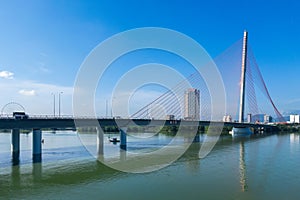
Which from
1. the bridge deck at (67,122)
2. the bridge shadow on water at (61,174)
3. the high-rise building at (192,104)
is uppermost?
the high-rise building at (192,104)

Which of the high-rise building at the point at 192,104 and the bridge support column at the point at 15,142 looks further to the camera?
the high-rise building at the point at 192,104

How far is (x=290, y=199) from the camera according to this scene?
520 inches

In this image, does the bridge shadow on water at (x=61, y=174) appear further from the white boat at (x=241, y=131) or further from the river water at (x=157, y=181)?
the white boat at (x=241, y=131)

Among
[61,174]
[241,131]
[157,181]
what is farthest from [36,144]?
[241,131]

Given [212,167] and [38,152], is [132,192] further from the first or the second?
[38,152]

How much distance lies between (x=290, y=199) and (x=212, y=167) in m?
8.54

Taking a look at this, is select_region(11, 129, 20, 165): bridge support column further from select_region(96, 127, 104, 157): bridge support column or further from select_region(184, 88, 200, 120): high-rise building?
select_region(184, 88, 200, 120): high-rise building

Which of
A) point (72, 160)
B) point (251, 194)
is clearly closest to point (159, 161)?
point (72, 160)

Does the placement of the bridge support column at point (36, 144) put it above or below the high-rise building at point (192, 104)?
below

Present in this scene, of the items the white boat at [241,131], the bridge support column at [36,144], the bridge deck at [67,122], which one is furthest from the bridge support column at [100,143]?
the white boat at [241,131]

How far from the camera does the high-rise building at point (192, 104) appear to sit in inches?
1866

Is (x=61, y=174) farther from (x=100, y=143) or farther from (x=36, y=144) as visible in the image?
(x=100, y=143)

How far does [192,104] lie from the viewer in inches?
1971

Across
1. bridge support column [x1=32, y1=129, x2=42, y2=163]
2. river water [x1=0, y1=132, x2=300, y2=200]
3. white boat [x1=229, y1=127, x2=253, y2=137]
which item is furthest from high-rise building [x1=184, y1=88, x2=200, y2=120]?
bridge support column [x1=32, y1=129, x2=42, y2=163]
